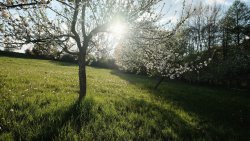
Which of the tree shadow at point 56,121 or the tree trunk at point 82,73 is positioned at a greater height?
the tree trunk at point 82,73

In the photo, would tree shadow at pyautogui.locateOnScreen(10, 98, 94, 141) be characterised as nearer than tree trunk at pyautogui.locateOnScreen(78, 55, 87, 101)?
Yes

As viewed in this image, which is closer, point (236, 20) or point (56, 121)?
point (56, 121)

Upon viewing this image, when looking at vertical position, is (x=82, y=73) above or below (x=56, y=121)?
above

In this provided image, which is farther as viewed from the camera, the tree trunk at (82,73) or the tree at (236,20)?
the tree at (236,20)

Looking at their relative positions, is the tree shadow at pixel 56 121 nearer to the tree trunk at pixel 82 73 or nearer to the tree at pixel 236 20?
the tree trunk at pixel 82 73

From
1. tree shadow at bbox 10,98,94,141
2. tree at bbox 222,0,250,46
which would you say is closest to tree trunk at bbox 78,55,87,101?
tree shadow at bbox 10,98,94,141

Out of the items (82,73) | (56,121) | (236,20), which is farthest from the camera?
(236,20)

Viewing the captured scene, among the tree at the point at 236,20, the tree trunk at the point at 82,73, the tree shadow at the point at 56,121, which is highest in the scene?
the tree at the point at 236,20

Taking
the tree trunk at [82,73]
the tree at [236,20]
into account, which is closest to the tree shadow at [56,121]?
the tree trunk at [82,73]

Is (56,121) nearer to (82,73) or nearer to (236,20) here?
(82,73)

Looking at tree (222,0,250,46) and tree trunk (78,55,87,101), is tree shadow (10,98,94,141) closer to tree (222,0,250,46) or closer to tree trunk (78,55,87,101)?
tree trunk (78,55,87,101)

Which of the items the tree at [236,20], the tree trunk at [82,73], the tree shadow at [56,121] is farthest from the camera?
the tree at [236,20]

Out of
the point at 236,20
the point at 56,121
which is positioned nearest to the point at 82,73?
the point at 56,121

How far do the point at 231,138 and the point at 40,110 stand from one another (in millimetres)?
5599
